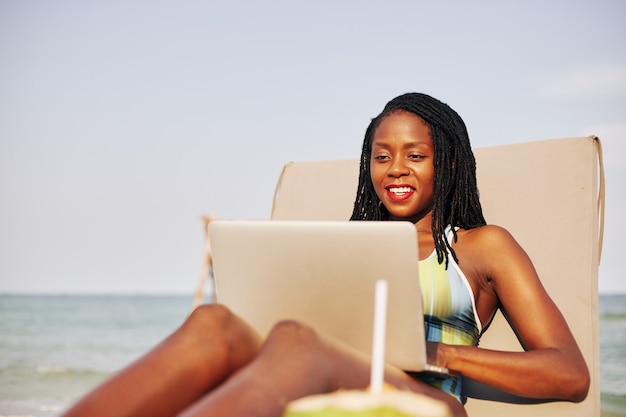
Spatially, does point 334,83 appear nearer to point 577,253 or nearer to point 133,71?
point 133,71

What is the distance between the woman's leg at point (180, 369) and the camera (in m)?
1.22

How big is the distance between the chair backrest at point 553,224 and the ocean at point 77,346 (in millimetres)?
3255

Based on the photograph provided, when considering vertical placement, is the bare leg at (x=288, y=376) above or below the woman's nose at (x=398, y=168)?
below

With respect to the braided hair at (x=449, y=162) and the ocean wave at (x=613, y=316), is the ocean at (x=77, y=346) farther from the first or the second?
the braided hair at (x=449, y=162)

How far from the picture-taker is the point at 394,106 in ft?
7.57

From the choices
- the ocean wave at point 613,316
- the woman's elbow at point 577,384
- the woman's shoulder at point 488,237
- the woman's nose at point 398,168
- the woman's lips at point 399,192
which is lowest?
the ocean wave at point 613,316

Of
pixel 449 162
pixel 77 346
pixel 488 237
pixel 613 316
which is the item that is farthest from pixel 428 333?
pixel 613 316

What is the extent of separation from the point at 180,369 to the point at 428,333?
83cm

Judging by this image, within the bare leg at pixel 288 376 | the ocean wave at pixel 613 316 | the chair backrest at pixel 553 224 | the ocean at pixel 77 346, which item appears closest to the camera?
the bare leg at pixel 288 376

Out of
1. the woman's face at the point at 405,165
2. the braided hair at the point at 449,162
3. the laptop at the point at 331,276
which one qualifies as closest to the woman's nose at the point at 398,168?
the woman's face at the point at 405,165

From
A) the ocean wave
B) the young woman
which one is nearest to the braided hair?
the young woman

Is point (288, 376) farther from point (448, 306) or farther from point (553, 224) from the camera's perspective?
point (553, 224)

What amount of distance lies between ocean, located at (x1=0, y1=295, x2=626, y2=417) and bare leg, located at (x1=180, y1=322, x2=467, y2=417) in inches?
146

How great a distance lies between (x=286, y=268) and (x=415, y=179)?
80 cm
